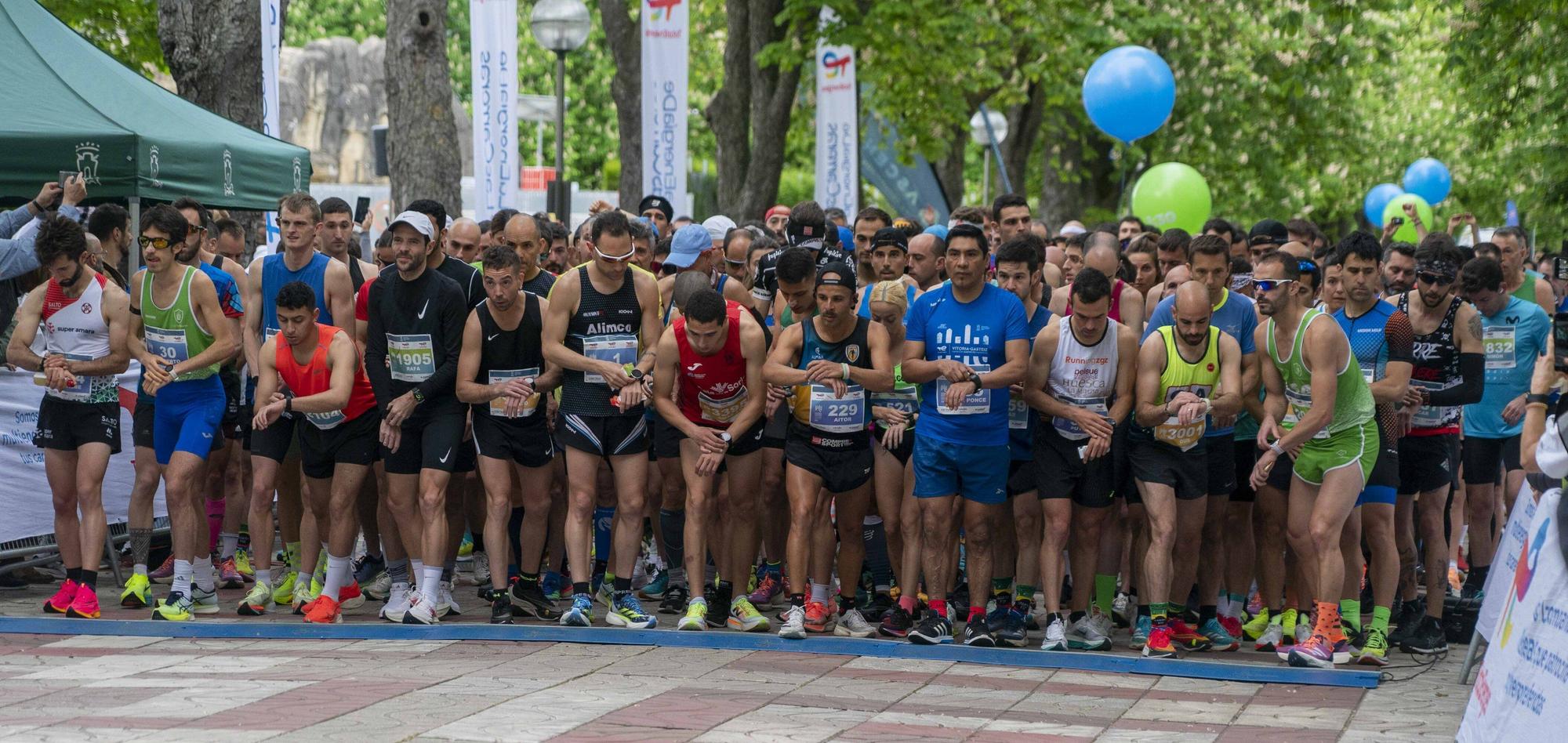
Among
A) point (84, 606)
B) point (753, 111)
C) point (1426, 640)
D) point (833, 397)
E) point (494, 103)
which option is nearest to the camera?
point (833, 397)

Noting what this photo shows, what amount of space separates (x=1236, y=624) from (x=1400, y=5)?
1843 cm

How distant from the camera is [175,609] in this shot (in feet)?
30.7

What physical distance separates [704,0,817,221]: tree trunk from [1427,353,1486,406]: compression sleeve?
11.3 metres

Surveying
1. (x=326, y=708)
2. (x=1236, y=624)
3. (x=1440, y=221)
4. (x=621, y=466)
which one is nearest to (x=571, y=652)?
(x=621, y=466)

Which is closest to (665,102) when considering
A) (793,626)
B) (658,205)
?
(658,205)

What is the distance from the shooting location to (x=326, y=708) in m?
7.23

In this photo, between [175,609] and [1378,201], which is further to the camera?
[1378,201]

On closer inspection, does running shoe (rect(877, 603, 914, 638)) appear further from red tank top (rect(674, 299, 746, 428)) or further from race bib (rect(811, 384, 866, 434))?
red tank top (rect(674, 299, 746, 428))

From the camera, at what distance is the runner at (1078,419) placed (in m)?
8.91

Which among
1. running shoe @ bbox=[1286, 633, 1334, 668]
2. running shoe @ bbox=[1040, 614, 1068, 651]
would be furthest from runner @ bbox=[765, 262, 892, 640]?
running shoe @ bbox=[1286, 633, 1334, 668]

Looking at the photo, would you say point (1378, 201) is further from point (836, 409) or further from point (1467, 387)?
point (836, 409)

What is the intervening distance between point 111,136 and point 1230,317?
6.79 m

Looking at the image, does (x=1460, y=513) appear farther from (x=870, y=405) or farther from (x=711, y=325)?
(x=711, y=325)

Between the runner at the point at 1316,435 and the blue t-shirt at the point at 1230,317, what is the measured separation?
1.34 feet
